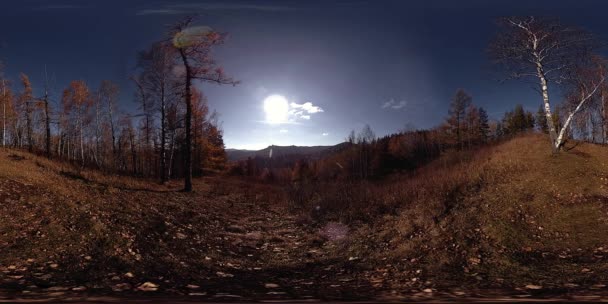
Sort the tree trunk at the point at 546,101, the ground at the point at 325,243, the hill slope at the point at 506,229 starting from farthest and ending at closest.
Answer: the tree trunk at the point at 546,101 → the hill slope at the point at 506,229 → the ground at the point at 325,243

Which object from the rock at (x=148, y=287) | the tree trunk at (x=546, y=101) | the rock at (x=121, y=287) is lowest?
the rock at (x=148, y=287)

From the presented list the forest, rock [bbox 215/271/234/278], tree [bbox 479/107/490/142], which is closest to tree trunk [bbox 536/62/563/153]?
the forest

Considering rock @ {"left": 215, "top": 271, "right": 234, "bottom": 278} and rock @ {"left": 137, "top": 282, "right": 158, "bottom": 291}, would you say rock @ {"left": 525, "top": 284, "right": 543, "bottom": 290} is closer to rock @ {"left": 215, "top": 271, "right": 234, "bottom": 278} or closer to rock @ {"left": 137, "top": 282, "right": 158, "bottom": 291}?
rock @ {"left": 215, "top": 271, "right": 234, "bottom": 278}

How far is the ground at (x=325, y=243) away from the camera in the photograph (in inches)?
260

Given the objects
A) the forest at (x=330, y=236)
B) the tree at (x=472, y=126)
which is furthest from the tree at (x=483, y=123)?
the forest at (x=330, y=236)

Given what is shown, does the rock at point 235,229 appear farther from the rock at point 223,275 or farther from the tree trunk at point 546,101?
the tree trunk at point 546,101

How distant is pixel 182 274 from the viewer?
7.90 meters

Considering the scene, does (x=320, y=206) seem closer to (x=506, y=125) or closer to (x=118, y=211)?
(x=118, y=211)

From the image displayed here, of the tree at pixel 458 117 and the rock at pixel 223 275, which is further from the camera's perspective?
the tree at pixel 458 117

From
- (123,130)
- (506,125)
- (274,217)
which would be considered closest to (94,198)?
(274,217)

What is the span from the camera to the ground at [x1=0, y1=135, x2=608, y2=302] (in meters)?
6.61

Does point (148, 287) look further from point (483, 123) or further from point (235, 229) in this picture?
point (483, 123)

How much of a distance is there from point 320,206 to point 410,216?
20.7 ft

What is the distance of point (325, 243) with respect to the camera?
1208 cm
